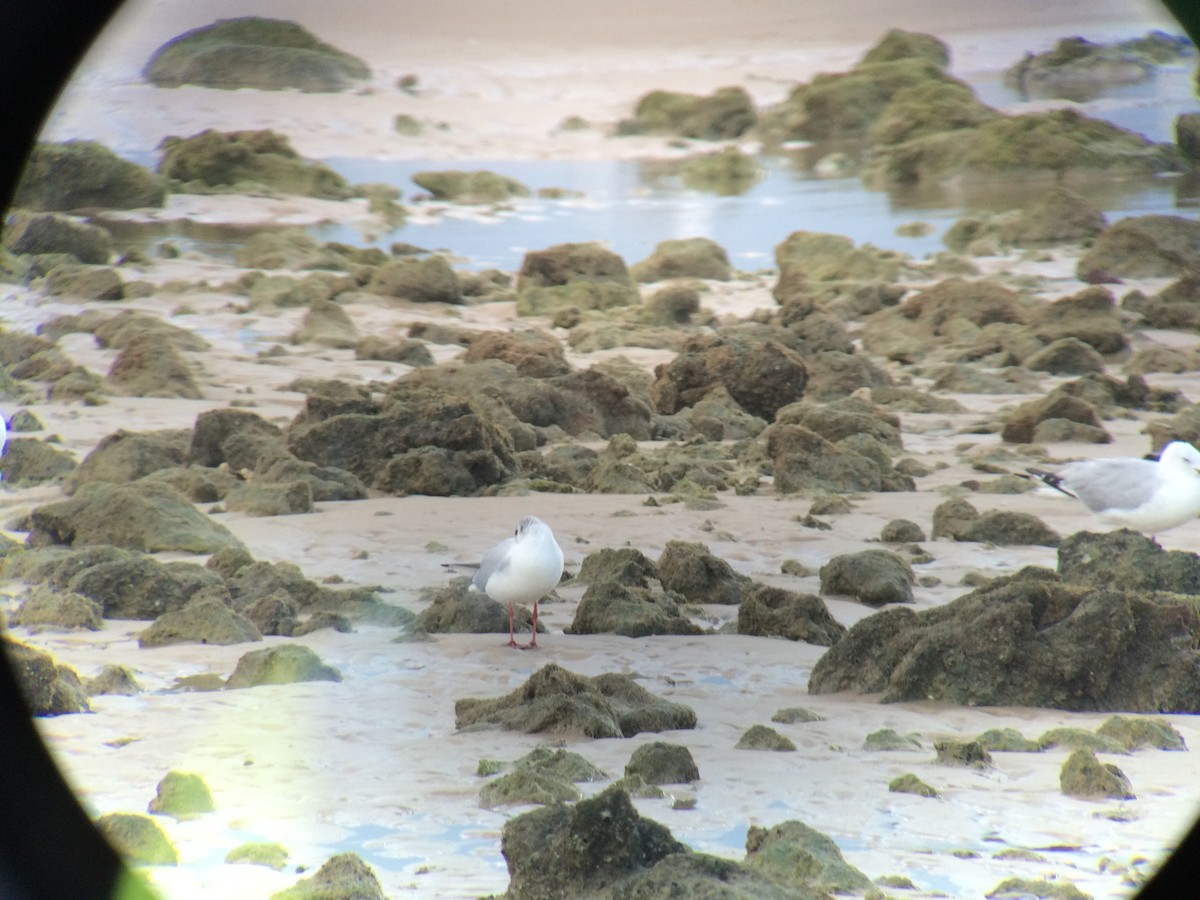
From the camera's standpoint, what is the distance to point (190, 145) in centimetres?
1966

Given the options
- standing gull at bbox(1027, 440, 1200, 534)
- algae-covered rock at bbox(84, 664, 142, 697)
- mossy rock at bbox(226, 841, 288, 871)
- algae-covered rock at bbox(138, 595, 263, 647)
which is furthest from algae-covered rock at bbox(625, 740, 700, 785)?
standing gull at bbox(1027, 440, 1200, 534)

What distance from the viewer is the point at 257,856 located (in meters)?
3.52

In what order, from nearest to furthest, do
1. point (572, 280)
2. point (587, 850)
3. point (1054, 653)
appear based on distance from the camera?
1. point (587, 850)
2. point (1054, 653)
3. point (572, 280)

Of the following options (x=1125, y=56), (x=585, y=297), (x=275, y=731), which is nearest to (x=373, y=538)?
(x=275, y=731)

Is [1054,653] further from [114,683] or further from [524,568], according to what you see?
[114,683]

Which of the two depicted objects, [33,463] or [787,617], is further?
[33,463]

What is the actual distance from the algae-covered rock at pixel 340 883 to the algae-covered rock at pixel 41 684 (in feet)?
4.64

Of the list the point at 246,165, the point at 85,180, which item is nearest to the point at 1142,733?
the point at 85,180

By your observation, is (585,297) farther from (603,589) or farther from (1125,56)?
(1125,56)

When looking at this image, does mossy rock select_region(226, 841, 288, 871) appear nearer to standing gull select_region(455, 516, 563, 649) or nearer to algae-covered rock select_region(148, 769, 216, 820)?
algae-covered rock select_region(148, 769, 216, 820)

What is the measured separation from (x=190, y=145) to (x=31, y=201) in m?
2.51

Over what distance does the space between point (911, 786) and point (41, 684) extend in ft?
8.77

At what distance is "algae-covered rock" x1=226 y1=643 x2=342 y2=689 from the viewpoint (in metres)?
4.76

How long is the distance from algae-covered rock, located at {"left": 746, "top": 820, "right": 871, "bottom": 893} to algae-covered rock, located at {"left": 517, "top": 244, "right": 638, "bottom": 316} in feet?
36.9
